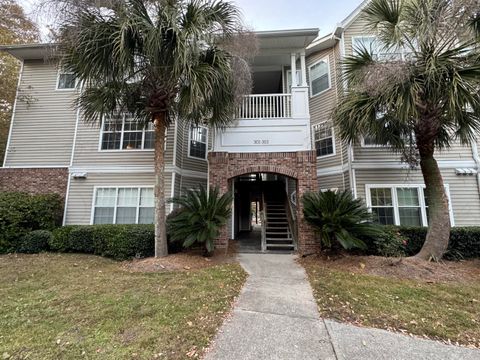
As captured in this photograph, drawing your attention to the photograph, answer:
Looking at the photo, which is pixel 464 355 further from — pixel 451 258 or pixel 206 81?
pixel 206 81

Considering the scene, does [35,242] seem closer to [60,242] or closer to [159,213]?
[60,242]

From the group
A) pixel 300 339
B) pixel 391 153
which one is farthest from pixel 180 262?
pixel 391 153

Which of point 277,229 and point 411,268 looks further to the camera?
point 277,229

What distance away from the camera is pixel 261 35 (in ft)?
32.9

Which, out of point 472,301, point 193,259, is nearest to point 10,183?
point 193,259

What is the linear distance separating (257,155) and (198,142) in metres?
4.21

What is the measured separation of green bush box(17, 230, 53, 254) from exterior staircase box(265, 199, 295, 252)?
807 centimetres

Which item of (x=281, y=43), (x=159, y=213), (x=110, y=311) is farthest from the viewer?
(x=281, y=43)

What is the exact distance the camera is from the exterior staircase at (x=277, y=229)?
373 inches

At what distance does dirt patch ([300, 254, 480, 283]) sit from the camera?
20.3 feet

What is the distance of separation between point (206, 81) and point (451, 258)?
358 inches

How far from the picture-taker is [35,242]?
8.86m

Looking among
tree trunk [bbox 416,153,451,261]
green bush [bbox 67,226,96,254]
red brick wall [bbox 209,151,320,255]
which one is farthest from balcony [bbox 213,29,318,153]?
green bush [bbox 67,226,96,254]

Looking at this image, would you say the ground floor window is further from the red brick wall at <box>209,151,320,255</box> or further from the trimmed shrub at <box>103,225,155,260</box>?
the trimmed shrub at <box>103,225,155,260</box>
